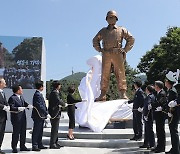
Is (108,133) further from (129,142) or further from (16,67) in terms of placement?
(16,67)

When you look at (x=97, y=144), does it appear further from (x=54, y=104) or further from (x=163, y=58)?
(x=163, y=58)

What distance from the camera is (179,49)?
2477cm

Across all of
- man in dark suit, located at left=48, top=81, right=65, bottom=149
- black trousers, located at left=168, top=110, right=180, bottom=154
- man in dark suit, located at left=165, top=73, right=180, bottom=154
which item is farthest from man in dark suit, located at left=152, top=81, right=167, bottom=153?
man in dark suit, located at left=48, top=81, right=65, bottom=149

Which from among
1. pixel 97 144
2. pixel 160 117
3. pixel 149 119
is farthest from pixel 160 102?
pixel 97 144

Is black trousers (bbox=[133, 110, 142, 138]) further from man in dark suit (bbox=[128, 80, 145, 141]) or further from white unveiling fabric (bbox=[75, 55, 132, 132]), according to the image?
white unveiling fabric (bbox=[75, 55, 132, 132])

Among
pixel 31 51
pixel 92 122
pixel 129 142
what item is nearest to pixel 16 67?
pixel 31 51

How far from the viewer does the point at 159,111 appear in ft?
20.2

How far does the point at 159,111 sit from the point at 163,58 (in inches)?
804

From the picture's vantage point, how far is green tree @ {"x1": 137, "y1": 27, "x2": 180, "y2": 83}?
81.8 feet

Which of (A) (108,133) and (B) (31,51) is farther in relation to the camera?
(B) (31,51)

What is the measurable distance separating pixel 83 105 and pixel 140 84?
1983 millimetres

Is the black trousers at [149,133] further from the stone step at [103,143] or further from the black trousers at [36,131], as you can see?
the black trousers at [36,131]

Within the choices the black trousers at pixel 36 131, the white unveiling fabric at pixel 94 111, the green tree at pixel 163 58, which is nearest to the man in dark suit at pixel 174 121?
the white unveiling fabric at pixel 94 111

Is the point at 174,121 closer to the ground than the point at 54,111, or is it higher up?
closer to the ground
